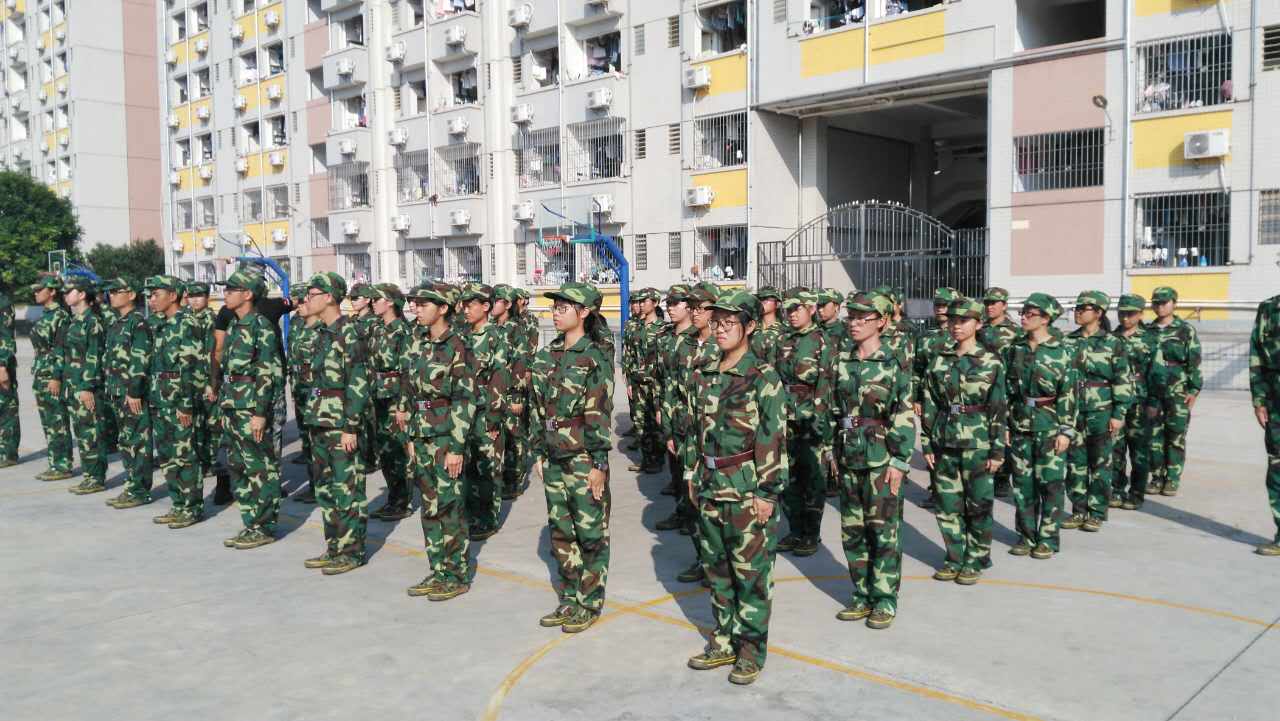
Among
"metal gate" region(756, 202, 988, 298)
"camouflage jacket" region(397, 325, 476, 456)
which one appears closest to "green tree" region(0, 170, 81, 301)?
"metal gate" region(756, 202, 988, 298)

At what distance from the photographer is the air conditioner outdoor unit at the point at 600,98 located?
89.2ft

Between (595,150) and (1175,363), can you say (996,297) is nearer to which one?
(1175,363)

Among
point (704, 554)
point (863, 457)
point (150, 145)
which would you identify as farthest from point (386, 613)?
point (150, 145)

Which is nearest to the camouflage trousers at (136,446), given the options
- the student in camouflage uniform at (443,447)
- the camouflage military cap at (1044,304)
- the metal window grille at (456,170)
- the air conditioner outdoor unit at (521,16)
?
the student in camouflage uniform at (443,447)

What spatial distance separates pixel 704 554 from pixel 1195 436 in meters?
11.1

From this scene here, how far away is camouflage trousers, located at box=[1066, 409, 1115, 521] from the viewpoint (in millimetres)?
8898

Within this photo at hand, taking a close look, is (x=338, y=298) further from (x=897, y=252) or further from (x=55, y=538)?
(x=897, y=252)

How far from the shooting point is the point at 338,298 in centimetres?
841

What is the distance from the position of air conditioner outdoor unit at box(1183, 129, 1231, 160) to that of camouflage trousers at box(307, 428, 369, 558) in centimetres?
1617

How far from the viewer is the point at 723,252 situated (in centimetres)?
2600

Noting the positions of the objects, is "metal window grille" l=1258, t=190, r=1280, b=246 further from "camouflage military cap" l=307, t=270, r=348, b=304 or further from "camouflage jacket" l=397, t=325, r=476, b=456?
"camouflage military cap" l=307, t=270, r=348, b=304

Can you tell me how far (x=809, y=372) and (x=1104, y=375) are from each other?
9.99ft

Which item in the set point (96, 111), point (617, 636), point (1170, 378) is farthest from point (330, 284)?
point (96, 111)

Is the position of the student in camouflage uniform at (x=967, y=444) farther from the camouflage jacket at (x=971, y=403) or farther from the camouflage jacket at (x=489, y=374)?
the camouflage jacket at (x=489, y=374)
